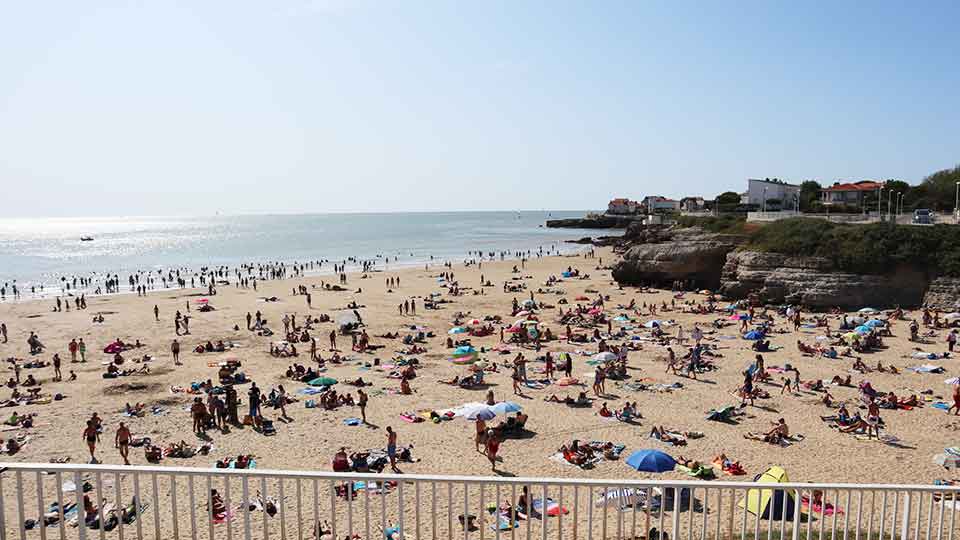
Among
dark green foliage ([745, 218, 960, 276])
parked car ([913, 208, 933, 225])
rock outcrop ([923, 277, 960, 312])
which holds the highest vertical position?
parked car ([913, 208, 933, 225])

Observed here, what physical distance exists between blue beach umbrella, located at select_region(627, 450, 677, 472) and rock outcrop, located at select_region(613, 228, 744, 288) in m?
28.0

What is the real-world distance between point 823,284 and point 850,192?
45.2 metres

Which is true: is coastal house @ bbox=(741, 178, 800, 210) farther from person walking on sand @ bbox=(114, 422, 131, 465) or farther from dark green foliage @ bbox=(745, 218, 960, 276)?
person walking on sand @ bbox=(114, 422, 131, 465)

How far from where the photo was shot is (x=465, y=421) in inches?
631

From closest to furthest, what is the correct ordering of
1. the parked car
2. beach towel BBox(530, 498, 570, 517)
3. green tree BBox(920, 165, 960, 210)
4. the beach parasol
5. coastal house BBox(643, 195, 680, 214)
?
beach towel BBox(530, 498, 570, 517) → the beach parasol → the parked car → green tree BBox(920, 165, 960, 210) → coastal house BBox(643, 195, 680, 214)

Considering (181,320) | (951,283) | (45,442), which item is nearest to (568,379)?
(45,442)

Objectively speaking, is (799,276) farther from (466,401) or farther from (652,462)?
(652,462)

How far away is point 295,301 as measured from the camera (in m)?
38.9

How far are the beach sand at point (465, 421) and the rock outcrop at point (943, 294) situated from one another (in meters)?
4.23

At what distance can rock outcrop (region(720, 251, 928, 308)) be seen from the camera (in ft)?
103

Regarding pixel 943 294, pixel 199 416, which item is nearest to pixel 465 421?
pixel 199 416

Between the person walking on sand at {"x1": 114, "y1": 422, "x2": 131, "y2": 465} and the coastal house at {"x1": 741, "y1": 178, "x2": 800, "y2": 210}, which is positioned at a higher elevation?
the coastal house at {"x1": 741, "y1": 178, "x2": 800, "y2": 210}

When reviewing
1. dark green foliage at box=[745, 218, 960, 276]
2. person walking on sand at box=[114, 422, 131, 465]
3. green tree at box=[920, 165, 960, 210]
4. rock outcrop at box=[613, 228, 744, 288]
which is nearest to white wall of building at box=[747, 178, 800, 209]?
green tree at box=[920, 165, 960, 210]

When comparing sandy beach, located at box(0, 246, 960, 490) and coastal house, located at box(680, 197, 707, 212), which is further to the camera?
coastal house, located at box(680, 197, 707, 212)
